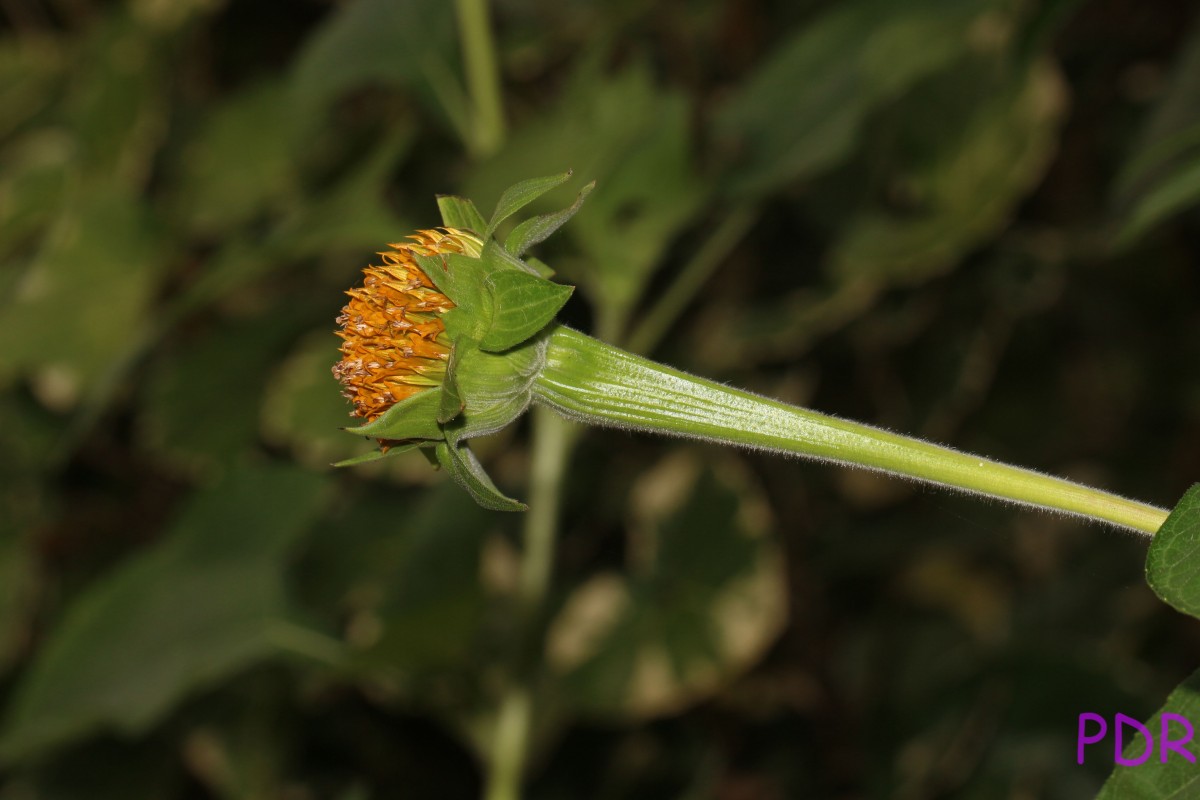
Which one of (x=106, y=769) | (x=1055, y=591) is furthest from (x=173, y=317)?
(x=1055, y=591)

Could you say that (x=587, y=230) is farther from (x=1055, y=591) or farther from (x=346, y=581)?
(x=1055, y=591)

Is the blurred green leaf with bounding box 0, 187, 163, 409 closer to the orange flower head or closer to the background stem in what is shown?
the background stem

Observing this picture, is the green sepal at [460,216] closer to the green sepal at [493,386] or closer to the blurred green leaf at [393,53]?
the green sepal at [493,386]

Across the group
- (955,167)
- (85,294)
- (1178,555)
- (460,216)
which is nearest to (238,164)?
(85,294)

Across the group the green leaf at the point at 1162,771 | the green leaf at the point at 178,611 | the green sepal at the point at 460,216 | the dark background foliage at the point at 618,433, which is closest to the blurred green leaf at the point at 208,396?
the dark background foliage at the point at 618,433

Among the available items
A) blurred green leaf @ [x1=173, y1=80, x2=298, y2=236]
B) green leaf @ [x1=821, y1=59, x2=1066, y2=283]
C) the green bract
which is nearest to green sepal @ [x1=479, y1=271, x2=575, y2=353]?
the green bract

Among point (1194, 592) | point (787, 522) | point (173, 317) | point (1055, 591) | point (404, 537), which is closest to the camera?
point (1194, 592)
